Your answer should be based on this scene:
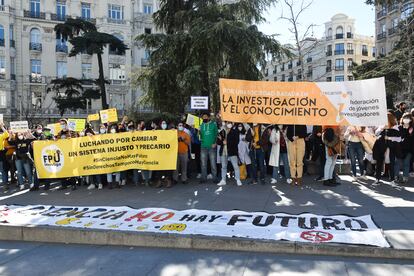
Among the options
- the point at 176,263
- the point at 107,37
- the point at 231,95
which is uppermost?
the point at 107,37

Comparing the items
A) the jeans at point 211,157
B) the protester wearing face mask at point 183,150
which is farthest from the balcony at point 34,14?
the jeans at point 211,157

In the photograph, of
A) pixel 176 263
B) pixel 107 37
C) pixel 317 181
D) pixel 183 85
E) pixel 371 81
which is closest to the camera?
pixel 176 263

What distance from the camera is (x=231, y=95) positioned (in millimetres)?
10203

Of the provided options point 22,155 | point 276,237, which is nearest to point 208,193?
point 276,237

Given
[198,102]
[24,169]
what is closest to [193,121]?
[198,102]

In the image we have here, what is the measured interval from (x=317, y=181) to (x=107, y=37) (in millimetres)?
24085

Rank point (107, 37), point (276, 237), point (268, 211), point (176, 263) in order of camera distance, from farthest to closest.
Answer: point (107, 37), point (268, 211), point (276, 237), point (176, 263)

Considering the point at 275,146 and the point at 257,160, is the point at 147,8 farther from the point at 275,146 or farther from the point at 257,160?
the point at 275,146

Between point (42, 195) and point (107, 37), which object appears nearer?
point (42, 195)

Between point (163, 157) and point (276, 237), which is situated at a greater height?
point (163, 157)

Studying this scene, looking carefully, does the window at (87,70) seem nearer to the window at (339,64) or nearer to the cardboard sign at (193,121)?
the cardboard sign at (193,121)

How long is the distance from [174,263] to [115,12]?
51512 mm

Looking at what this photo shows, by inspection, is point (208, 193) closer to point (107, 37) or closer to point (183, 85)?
point (183, 85)

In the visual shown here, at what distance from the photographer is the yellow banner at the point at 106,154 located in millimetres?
10719
